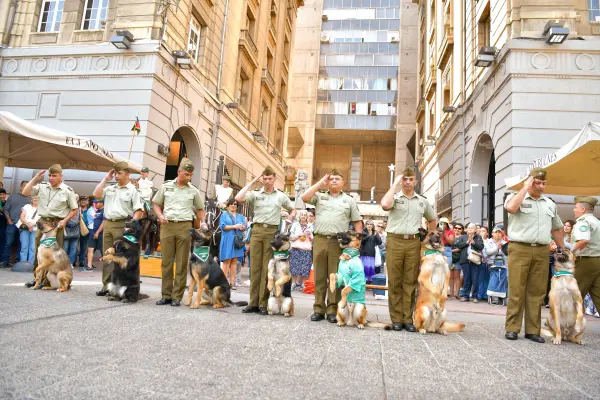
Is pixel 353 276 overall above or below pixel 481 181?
below

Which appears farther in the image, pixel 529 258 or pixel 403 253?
pixel 403 253

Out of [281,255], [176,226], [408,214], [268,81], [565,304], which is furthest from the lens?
[268,81]

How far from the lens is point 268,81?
87.1 ft

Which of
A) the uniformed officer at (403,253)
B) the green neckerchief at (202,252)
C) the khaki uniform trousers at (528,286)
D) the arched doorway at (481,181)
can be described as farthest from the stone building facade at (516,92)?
the green neckerchief at (202,252)

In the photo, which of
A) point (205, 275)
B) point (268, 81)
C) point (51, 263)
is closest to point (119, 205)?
point (51, 263)

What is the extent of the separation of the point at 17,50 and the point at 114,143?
18.4ft

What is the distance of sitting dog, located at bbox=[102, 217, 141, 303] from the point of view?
21.3ft

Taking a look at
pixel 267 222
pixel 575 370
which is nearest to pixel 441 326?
pixel 575 370

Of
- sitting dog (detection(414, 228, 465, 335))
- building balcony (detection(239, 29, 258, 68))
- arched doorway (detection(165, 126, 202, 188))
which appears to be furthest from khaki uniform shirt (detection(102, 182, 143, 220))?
building balcony (detection(239, 29, 258, 68))

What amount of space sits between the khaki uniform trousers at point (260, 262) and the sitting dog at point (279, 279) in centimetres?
19

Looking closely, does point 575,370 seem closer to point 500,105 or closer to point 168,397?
point 168,397

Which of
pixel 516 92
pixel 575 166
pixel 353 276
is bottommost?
pixel 353 276

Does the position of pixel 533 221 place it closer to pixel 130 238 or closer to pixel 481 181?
pixel 130 238

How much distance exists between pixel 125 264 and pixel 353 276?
3.69 metres
